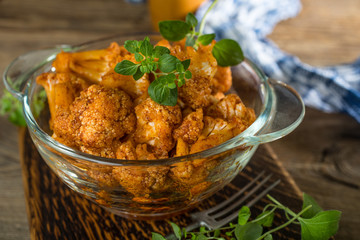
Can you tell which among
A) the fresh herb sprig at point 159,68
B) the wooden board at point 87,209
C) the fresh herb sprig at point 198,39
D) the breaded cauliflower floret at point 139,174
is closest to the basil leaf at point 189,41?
the fresh herb sprig at point 198,39

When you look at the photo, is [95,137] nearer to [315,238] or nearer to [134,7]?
[315,238]

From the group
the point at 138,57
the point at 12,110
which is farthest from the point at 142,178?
the point at 12,110

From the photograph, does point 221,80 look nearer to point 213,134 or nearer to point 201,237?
point 213,134

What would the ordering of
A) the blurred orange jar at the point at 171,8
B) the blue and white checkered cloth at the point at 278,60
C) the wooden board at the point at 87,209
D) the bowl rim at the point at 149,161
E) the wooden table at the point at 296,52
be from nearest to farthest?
the bowl rim at the point at 149,161 < the wooden board at the point at 87,209 < the wooden table at the point at 296,52 < the blue and white checkered cloth at the point at 278,60 < the blurred orange jar at the point at 171,8

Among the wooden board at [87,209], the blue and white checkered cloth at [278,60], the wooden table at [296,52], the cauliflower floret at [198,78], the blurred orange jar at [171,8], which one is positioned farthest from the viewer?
the blurred orange jar at [171,8]

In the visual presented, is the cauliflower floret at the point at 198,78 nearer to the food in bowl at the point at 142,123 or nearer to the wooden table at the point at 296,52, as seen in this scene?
the food in bowl at the point at 142,123

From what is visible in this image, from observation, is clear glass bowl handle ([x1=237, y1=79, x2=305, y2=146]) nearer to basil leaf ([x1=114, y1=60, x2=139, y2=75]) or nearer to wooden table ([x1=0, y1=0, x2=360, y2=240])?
basil leaf ([x1=114, y1=60, x2=139, y2=75])

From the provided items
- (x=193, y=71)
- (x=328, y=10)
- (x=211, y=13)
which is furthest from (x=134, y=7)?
(x=193, y=71)
